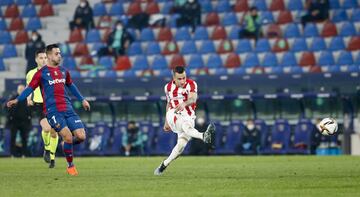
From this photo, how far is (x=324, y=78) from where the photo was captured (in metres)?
29.3

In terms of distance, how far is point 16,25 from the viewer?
3756 cm

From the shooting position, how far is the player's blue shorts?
1789cm

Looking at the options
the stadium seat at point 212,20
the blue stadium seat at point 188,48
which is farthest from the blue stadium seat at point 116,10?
the blue stadium seat at point 188,48

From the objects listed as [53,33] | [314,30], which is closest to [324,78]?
[314,30]

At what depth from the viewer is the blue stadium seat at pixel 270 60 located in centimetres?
3145

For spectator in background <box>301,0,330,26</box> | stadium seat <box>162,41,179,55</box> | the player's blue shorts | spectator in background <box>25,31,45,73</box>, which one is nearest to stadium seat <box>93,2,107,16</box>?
spectator in background <box>25,31,45,73</box>

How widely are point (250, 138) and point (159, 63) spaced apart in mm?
4251

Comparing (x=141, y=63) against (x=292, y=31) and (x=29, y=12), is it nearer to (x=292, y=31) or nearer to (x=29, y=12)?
(x=292, y=31)

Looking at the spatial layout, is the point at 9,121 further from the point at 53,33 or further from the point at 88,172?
the point at 88,172

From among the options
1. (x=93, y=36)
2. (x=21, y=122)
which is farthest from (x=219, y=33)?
(x=21, y=122)

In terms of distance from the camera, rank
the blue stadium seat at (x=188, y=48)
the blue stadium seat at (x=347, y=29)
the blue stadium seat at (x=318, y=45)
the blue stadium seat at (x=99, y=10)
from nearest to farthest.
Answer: the blue stadium seat at (x=318, y=45), the blue stadium seat at (x=347, y=29), the blue stadium seat at (x=188, y=48), the blue stadium seat at (x=99, y=10)

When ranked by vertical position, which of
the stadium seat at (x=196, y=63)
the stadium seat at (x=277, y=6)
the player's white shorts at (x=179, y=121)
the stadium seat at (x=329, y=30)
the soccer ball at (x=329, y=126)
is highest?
the stadium seat at (x=277, y=6)

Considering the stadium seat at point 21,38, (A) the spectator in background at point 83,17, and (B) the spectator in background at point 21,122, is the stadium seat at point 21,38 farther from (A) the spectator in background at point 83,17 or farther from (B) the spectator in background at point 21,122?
(B) the spectator in background at point 21,122

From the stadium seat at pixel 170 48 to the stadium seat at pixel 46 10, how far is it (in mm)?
5645
